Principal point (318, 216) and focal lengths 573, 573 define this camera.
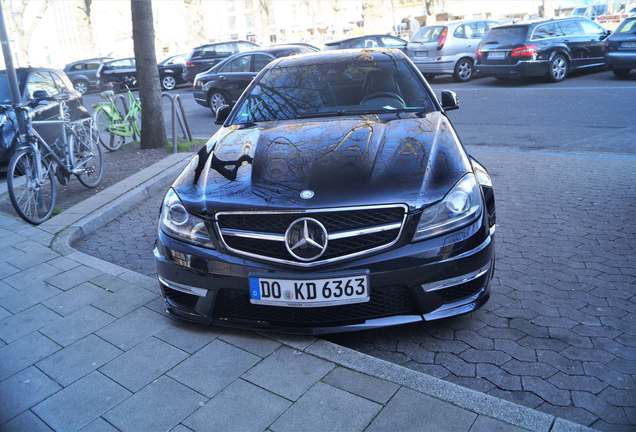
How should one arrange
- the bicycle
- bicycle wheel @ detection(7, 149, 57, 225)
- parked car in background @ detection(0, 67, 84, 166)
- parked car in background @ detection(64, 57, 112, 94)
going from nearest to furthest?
bicycle wheel @ detection(7, 149, 57, 225)
the bicycle
parked car in background @ detection(0, 67, 84, 166)
parked car in background @ detection(64, 57, 112, 94)

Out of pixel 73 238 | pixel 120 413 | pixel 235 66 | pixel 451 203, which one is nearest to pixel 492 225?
pixel 451 203

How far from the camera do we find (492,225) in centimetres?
359

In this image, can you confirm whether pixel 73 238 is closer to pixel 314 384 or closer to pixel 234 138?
pixel 234 138

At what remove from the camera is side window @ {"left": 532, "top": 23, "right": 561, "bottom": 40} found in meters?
14.8

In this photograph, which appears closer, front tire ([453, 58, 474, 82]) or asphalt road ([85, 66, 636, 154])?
asphalt road ([85, 66, 636, 154])

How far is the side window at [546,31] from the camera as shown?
14.8 meters

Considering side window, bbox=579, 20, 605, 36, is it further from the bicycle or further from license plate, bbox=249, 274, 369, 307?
license plate, bbox=249, 274, 369, 307

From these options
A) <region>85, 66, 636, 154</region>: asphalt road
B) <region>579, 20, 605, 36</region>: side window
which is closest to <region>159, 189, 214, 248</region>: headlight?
<region>85, 66, 636, 154</region>: asphalt road

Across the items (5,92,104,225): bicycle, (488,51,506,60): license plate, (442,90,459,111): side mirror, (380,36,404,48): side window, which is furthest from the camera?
(380,36,404,48): side window

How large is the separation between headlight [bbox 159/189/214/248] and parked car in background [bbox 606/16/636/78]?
533 inches

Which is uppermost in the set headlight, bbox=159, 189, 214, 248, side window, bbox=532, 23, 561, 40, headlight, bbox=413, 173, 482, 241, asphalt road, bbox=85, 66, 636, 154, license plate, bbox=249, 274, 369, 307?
side window, bbox=532, 23, 561, 40

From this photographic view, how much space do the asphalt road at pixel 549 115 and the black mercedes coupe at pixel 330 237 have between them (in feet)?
17.8

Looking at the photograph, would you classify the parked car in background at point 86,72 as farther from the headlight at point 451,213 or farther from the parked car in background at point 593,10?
the headlight at point 451,213

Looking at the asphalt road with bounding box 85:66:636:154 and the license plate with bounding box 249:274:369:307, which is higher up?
the license plate with bounding box 249:274:369:307
